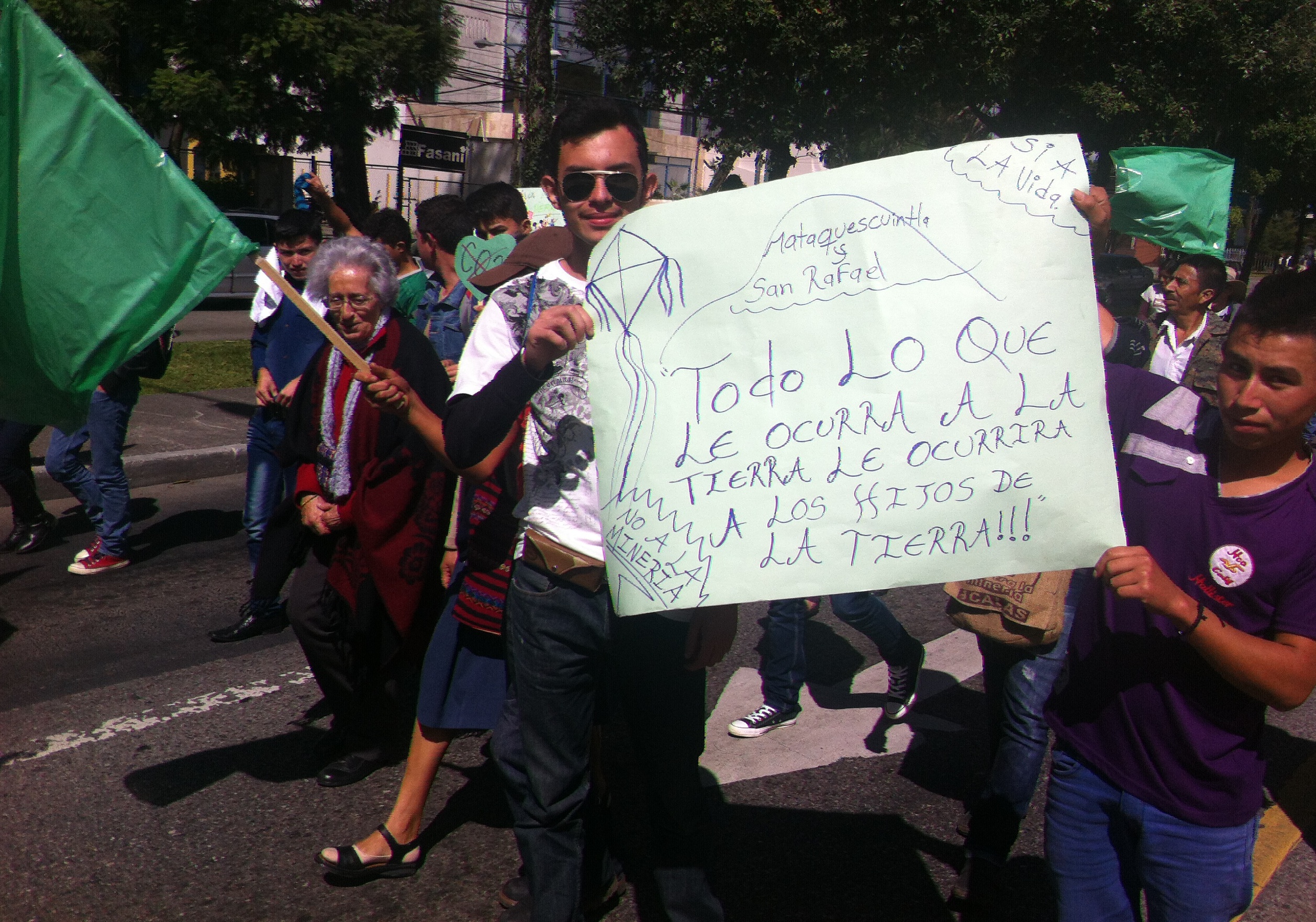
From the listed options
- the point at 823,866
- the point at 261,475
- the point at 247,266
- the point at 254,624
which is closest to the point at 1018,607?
the point at 823,866

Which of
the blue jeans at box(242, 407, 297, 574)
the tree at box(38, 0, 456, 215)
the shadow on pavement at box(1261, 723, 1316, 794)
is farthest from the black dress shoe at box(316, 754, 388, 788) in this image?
the tree at box(38, 0, 456, 215)

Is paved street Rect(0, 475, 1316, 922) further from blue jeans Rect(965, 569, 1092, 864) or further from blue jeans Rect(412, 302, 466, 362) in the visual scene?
blue jeans Rect(412, 302, 466, 362)

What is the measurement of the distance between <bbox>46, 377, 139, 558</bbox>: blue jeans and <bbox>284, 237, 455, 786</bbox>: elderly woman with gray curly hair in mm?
2590

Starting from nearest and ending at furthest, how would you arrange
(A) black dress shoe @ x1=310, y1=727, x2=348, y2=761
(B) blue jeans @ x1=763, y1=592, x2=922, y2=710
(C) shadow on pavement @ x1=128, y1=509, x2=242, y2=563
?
(A) black dress shoe @ x1=310, y1=727, x2=348, y2=761 < (B) blue jeans @ x1=763, y1=592, x2=922, y2=710 < (C) shadow on pavement @ x1=128, y1=509, x2=242, y2=563

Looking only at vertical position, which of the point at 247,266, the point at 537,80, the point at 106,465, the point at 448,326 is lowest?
the point at 106,465

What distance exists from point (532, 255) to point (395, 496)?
120 centimetres

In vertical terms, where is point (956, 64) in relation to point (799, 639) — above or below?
above

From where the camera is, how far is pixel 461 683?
311cm

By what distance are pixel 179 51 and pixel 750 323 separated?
11504 mm

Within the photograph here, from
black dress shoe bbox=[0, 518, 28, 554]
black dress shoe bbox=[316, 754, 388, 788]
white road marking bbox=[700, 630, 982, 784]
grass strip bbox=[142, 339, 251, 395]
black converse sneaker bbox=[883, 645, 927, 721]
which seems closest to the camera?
black dress shoe bbox=[316, 754, 388, 788]

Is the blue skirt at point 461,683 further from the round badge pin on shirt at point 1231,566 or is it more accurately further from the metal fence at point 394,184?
the metal fence at point 394,184

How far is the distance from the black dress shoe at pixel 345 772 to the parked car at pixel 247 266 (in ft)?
55.8

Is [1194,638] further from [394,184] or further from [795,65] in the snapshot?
[394,184]

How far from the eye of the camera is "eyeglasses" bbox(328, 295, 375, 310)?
3582 mm
